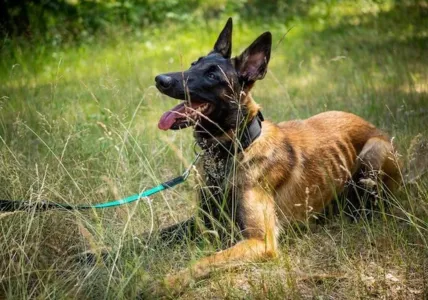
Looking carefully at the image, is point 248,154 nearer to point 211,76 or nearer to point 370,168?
point 211,76

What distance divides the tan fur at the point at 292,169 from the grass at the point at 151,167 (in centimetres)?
14

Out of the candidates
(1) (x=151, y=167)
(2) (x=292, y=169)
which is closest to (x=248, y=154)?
(2) (x=292, y=169)

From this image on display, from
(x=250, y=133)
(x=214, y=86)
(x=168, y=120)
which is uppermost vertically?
(x=214, y=86)

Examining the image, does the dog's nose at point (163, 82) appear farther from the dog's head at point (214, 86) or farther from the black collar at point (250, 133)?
the black collar at point (250, 133)

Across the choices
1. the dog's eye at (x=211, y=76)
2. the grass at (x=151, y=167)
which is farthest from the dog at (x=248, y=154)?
the grass at (x=151, y=167)

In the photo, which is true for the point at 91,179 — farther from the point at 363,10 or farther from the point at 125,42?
the point at 363,10

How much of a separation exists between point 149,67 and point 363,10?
5.21 meters

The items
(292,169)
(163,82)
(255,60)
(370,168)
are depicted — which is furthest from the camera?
(370,168)

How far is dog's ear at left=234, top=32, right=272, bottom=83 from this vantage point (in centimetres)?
430

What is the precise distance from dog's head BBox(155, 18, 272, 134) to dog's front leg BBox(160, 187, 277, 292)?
1.78 ft

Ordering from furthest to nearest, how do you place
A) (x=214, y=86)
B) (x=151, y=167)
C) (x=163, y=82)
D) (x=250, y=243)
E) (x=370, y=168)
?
(x=151, y=167), (x=370, y=168), (x=214, y=86), (x=163, y=82), (x=250, y=243)

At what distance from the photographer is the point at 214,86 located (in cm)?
426

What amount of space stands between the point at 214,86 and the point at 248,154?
52cm

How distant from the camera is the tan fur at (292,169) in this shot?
13.3ft
